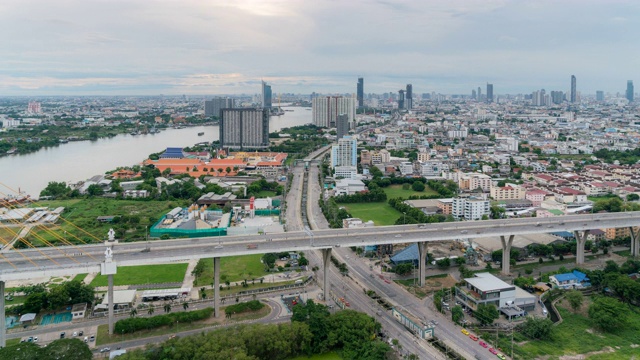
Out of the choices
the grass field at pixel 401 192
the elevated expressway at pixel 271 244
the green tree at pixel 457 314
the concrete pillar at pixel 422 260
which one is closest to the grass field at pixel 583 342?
the green tree at pixel 457 314

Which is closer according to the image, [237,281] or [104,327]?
[104,327]

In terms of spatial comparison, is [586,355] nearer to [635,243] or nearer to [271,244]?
[271,244]

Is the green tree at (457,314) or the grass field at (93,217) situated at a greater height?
the grass field at (93,217)

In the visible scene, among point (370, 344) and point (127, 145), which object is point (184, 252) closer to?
point (370, 344)

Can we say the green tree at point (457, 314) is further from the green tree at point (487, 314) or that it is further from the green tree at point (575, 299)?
the green tree at point (575, 299)

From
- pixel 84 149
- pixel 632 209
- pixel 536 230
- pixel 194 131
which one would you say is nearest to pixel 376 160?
pixel 632 209

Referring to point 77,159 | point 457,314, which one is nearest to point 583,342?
point 457,314
